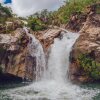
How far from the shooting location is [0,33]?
3181cm

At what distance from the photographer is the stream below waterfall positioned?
2398 centimetres

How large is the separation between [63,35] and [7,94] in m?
10.2

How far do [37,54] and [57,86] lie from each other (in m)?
4.85

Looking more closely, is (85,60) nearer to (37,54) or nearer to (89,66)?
(89,66)

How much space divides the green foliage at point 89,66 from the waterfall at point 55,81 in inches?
58.2

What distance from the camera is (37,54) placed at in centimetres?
3148

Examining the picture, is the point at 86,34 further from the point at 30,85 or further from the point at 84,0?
the point at 84,0

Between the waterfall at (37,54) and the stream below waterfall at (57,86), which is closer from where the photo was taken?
the stream below waterfall at (57,86)

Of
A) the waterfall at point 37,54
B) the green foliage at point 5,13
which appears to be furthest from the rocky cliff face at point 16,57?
the green foliage at point 5,13

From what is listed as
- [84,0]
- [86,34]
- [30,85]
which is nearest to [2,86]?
[30,85]

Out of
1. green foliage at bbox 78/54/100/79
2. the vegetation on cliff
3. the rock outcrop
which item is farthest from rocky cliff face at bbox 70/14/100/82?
the vegetation on cliff

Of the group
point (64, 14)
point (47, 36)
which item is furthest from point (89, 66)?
point (64, 14)

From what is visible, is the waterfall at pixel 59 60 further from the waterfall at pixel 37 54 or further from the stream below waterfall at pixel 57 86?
the waterfall at pixel 37 54

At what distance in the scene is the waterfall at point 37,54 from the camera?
1221 inches
